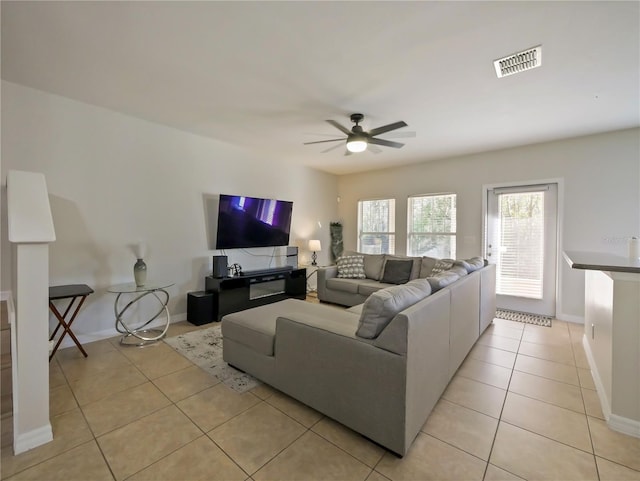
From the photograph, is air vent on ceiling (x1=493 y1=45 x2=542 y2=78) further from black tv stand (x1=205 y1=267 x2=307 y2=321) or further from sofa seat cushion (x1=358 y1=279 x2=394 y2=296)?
black tv stand (x1=205 y1=267 x2=307 y2=321)

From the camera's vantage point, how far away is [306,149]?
4707mm

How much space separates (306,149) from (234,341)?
328 centimetres

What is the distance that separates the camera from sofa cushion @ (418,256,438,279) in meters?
4.47

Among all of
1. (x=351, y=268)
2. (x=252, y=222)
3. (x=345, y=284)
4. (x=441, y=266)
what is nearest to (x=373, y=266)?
(x=351, y=268)

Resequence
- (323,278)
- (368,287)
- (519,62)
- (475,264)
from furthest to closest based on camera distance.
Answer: (323,278) < (368,287) < (475,264) < (519,62)

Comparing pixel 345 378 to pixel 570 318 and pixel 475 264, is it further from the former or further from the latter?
pixel 570 318

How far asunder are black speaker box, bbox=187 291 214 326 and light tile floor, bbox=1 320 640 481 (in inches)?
45.1

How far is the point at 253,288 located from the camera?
14.6 feet

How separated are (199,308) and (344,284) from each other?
221cm

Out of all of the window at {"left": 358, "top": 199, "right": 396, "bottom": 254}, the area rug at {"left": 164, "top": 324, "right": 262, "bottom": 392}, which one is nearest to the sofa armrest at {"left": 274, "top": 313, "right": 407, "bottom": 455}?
the area rug at {"left": 164, "top": 324, "right": 262, "bottom": 392}

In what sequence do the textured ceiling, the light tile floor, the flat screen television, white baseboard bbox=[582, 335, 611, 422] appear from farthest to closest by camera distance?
the flat screen television → white baseboard bbox=[582, 335, 611, 422] → the textured ceiling → the light tile floor

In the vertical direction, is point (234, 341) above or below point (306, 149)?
below

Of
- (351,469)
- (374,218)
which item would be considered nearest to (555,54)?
(351,469)

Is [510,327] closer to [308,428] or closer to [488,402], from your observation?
[488,402]
